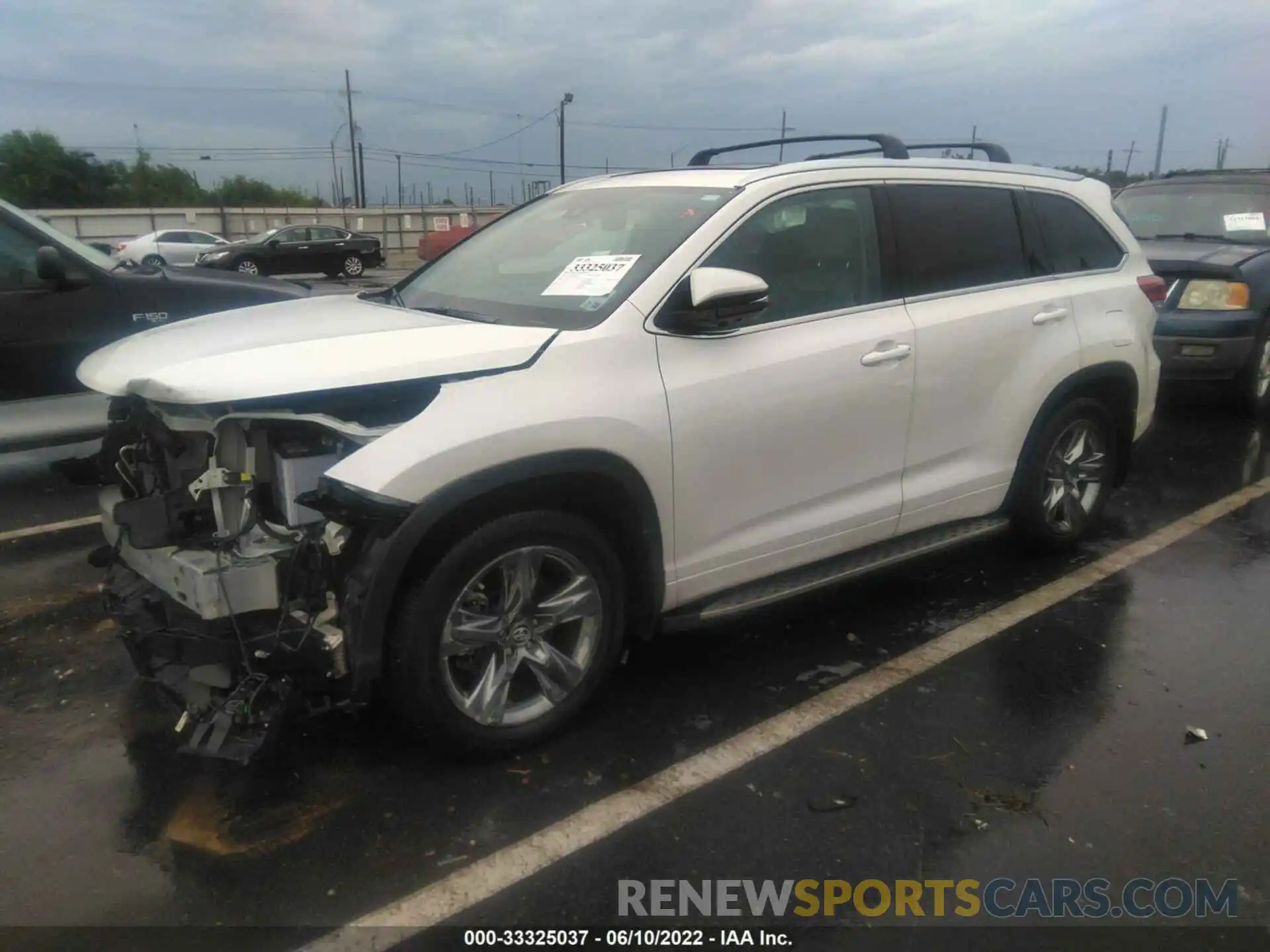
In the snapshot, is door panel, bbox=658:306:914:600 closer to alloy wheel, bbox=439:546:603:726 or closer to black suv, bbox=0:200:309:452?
alloy wheel, bbox=439:546:603:726

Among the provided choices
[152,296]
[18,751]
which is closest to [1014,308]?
[18,751]

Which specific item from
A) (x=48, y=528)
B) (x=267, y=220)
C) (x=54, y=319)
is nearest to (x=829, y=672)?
(x=48, y=528)

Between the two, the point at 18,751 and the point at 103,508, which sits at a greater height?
the point at 103,508

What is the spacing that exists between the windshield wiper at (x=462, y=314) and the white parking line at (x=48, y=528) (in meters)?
2.70

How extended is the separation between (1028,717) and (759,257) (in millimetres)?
1918

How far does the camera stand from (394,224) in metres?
44.1

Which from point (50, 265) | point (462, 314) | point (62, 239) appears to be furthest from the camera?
point (62, 239)

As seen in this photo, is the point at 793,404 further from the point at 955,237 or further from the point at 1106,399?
the point at 1106,399

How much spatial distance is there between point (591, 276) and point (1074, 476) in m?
2.81

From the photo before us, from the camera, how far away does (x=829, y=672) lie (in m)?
3.76

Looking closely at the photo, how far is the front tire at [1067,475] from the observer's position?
4516mm

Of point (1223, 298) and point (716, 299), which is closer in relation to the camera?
point (716, 299)

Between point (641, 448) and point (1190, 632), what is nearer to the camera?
point (641, 448)

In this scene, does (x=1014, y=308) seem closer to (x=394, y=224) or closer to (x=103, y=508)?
(x=103, y=508)
